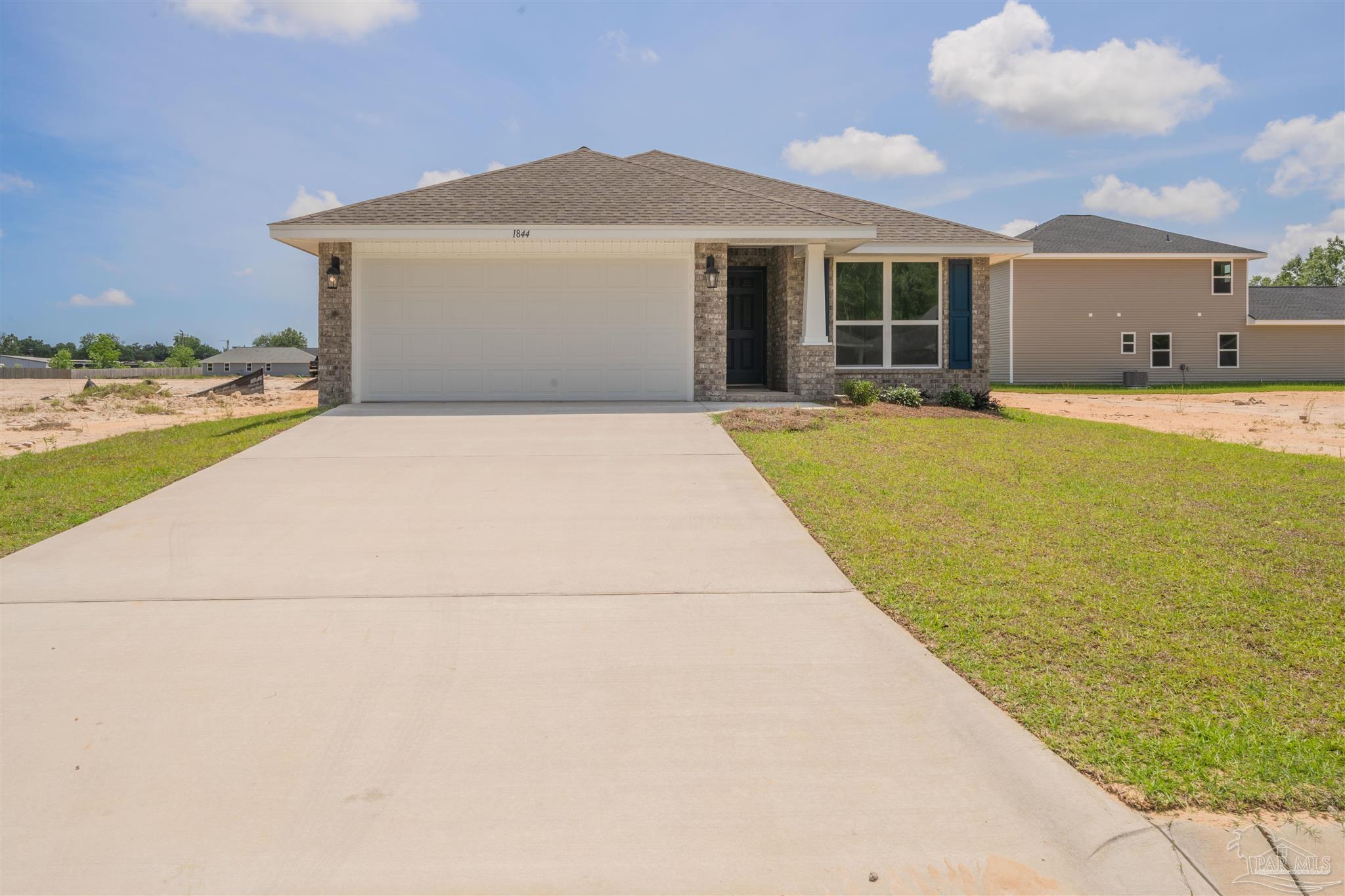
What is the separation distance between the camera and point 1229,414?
18500 mm

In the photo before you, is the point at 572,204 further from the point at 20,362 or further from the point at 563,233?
the point at 20,362

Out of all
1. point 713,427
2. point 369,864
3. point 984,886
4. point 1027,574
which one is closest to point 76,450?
point 713,427

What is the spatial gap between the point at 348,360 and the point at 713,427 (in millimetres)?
6835

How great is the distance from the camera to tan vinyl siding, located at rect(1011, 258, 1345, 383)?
2895cm

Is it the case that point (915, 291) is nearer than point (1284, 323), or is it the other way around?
point (915, 291)

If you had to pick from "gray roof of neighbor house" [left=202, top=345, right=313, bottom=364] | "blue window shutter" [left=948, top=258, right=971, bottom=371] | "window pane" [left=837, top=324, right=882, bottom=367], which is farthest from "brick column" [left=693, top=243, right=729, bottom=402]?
"gray roof of neighbor house" [left=202, top=345, right=313, bottom=364]

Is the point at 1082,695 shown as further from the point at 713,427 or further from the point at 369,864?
the point at 713,427

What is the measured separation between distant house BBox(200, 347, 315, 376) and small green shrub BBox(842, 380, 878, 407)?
77282 mm

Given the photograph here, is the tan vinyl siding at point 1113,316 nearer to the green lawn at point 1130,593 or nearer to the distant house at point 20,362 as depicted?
the green lawn at point 1130,593

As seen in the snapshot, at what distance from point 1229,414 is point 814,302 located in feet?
34.1

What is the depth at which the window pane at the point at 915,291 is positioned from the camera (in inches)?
640

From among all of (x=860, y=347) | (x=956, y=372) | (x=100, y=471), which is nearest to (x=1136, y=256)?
(x=956, y=372)

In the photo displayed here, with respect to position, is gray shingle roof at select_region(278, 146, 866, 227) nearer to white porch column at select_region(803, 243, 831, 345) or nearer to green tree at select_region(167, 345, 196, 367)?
white porch column at select_region(803, 243, 831, 345)

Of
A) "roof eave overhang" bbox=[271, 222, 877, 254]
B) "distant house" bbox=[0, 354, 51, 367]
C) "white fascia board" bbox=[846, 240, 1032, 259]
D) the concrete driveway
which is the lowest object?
the concrete driveway
